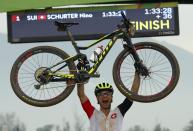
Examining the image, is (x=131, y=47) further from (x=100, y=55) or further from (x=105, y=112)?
(x=105, y=112)

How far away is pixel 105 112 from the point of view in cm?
1105

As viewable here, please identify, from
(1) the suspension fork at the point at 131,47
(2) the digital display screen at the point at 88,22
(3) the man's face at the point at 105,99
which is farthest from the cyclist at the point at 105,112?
(2) the digital display screen at the point at 88,22

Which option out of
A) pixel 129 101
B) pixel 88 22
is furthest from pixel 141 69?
pixel 88 22

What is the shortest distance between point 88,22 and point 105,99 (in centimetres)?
393

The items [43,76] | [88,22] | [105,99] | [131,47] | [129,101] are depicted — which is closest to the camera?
[105,99]

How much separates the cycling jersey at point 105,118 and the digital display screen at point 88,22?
331cm

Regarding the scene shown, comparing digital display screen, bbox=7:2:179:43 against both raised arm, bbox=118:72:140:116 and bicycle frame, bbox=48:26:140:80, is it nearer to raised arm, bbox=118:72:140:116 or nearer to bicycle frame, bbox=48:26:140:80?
bicycle frame, bbox=48:26:140:80

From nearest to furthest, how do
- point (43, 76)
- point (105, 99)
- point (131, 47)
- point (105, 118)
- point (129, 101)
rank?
point (105, 99), point (105, 118), point (129, 101), point (131, 47), point (43, 76)

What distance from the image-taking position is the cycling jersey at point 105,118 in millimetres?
10961

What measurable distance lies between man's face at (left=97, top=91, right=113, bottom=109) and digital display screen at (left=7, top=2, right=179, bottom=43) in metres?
3.37

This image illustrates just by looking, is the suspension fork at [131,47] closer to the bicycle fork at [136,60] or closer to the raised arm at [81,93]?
the bicycle fork at [136,60]

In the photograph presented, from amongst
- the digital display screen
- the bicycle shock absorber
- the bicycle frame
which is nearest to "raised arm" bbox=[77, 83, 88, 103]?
the bicycle frame

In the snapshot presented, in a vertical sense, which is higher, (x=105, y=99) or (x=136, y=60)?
(x=136, y=60)

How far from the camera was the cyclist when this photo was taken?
10953 mm
